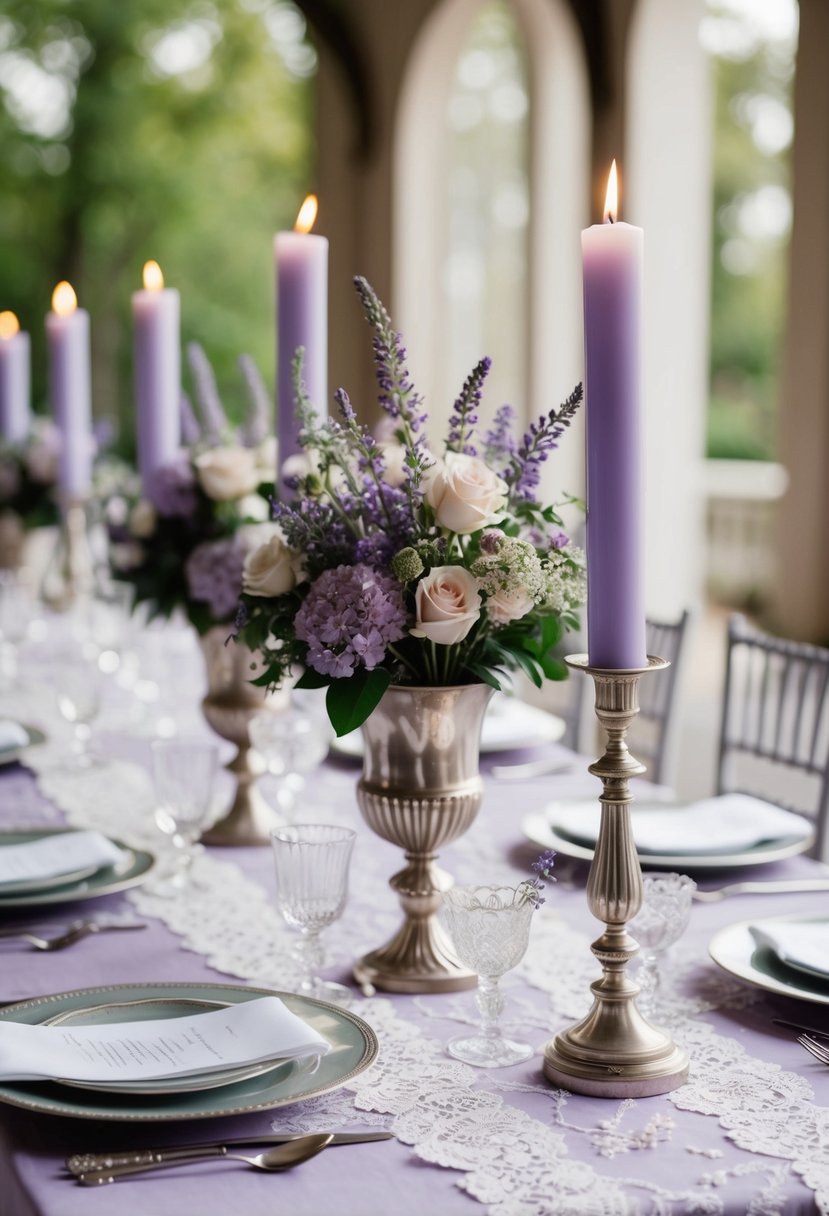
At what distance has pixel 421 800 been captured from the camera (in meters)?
1.34

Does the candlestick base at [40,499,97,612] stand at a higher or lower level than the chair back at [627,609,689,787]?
higher

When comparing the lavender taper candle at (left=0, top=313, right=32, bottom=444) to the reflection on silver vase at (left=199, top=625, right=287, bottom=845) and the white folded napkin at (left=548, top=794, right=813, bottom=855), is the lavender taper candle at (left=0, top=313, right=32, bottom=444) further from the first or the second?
the white folded napkin at (left=548, top=794, right=813, bottom=855)

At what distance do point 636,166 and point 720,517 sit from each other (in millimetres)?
4272

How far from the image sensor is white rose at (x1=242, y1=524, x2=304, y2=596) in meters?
1.34

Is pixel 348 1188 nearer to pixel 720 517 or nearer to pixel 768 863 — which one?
pixel 768 863

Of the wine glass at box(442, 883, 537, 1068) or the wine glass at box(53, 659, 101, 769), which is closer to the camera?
the wine glass at box(442, 883, 537, 1068)

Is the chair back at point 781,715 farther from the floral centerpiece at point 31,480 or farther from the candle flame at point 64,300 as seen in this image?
the floral centerpiece at point 31,480

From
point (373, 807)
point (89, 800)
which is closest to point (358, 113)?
point (89, 800)

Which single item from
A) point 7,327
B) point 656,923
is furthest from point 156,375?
point 7,327

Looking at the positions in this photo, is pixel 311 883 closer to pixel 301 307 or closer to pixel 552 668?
pixel 552 668

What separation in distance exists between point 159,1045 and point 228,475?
0.91 metres

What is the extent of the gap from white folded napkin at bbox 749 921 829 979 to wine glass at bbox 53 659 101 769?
3.44ft

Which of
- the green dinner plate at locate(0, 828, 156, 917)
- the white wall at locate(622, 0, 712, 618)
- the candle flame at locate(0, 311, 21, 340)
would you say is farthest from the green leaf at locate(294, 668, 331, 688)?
the white wall at locate(622, 0, 712, 618)

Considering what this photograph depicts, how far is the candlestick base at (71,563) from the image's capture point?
3.06 meters
